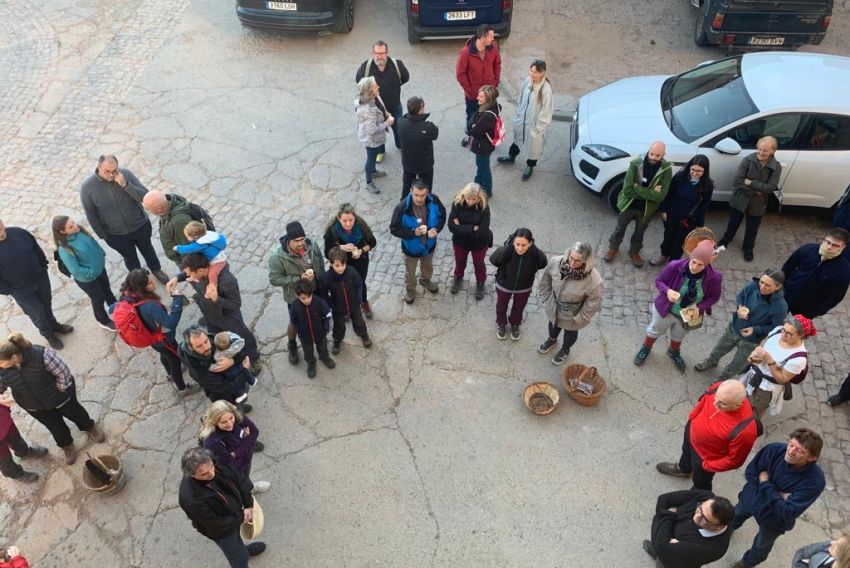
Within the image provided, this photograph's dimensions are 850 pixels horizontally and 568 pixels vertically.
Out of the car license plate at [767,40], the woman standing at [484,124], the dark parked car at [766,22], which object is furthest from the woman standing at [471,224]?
the car license plate at [767,40]

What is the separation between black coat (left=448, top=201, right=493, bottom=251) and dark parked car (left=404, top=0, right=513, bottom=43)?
5.34 meters

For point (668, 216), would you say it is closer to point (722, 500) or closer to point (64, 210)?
point (722, 500)

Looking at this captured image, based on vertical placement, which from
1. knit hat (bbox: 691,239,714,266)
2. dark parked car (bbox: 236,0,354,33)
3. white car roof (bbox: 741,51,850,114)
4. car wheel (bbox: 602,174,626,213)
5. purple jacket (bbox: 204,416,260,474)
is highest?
white car roof (bbox: 741,51,850,114)

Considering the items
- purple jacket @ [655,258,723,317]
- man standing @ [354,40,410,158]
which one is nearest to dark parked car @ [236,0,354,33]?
man standing @ [354,40,410,158]

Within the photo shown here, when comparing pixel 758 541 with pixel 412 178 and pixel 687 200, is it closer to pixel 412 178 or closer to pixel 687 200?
pixel 687 200

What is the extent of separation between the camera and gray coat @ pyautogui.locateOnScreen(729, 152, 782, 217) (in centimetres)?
700

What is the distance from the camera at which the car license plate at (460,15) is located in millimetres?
10648

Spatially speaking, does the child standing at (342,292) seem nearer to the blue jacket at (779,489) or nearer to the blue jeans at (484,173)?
the blue jeans at (484,173)

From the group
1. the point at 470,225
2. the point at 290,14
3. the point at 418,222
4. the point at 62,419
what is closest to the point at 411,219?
the point at 418,222

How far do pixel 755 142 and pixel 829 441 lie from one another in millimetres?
3419

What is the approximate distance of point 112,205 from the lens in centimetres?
668

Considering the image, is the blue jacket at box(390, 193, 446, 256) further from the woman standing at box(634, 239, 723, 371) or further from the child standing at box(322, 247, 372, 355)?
the woman standing at box(634, 239, 723, 371)

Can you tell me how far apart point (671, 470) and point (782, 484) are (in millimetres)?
1247

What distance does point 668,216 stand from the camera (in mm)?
7188
